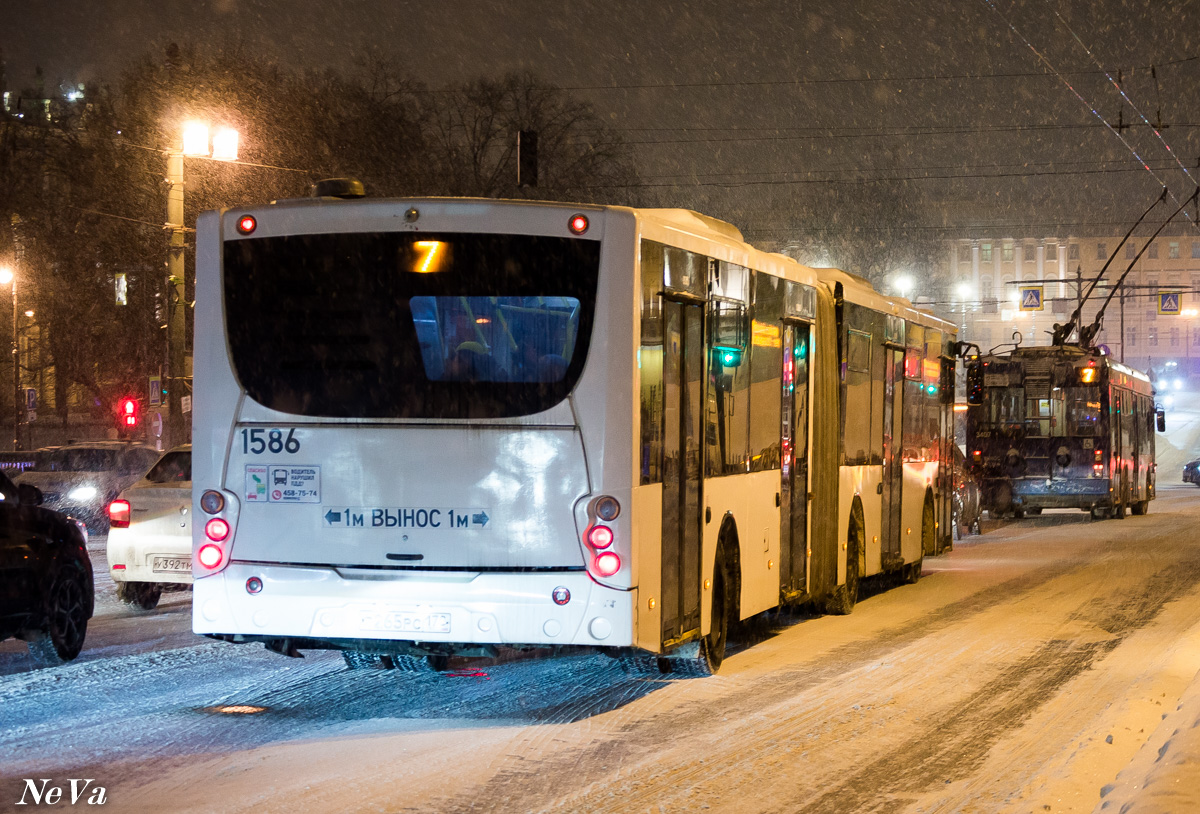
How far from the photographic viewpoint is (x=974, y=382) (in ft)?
68.2

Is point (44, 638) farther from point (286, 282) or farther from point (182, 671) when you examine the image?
point (286, 282)

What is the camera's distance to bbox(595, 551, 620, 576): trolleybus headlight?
8.30m

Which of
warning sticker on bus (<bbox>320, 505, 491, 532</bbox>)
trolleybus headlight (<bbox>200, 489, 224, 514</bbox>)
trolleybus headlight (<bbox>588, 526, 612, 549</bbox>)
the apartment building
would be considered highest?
the apartment building

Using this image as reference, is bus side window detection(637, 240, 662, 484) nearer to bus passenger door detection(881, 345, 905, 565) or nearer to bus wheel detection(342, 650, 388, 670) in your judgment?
bus wheel detection(342, 650, 388, 670)

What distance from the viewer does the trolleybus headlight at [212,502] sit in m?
8.69

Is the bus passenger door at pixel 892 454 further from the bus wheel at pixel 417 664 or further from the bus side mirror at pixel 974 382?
the bus wheel at pixel 417 664

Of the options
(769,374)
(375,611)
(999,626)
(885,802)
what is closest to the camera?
(885,802)

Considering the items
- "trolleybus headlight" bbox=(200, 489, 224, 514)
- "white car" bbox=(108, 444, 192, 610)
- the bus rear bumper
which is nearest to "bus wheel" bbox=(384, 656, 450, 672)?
the bus rear bumper

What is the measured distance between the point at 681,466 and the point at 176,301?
18.9 metres

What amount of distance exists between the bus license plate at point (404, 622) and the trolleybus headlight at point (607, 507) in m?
1.04

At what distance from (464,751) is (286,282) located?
2.95 meters

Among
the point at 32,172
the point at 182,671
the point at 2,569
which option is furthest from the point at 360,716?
the point at 32,172

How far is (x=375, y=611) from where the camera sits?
8.41 m

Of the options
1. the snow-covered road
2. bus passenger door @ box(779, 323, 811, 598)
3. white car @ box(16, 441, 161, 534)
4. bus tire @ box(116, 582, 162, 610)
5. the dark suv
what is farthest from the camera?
white car @ box(16, 441, 161, 534)
